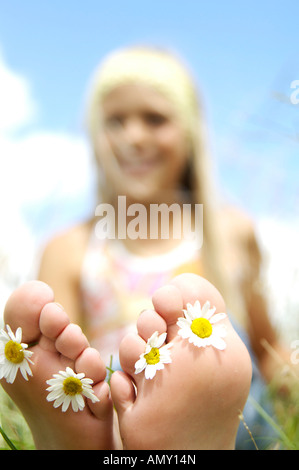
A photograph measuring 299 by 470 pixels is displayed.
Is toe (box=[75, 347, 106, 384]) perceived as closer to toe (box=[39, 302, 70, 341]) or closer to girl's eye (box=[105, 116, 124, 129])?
toe (box=[39, 302, 70, 341])

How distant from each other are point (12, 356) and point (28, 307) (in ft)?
0.15

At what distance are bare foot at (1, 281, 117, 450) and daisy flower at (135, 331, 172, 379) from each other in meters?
0.04

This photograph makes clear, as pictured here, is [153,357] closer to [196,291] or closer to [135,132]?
[196,291]

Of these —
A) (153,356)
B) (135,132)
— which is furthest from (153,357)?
(135,132)

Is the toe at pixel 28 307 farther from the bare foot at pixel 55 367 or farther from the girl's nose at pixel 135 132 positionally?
the girl's nose at pixel 135 132

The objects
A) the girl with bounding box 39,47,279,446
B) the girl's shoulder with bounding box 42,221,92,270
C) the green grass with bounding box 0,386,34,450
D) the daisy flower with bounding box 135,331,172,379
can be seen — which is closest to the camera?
the daisy flower with bounding box 135,331,172,379

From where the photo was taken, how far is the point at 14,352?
1.28 feet

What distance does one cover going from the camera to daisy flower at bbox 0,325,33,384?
1.27 feet

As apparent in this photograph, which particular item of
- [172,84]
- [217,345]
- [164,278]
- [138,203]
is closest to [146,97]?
[172,84]

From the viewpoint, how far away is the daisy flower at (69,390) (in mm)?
378

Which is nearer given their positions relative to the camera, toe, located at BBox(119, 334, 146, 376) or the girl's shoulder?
toe, located at BBox(119, 334, 146, 376)

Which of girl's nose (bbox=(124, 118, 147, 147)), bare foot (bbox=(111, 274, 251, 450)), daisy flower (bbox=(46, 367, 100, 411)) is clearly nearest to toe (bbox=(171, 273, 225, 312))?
bare foot (bbox=(111, 274, 251, 450))
